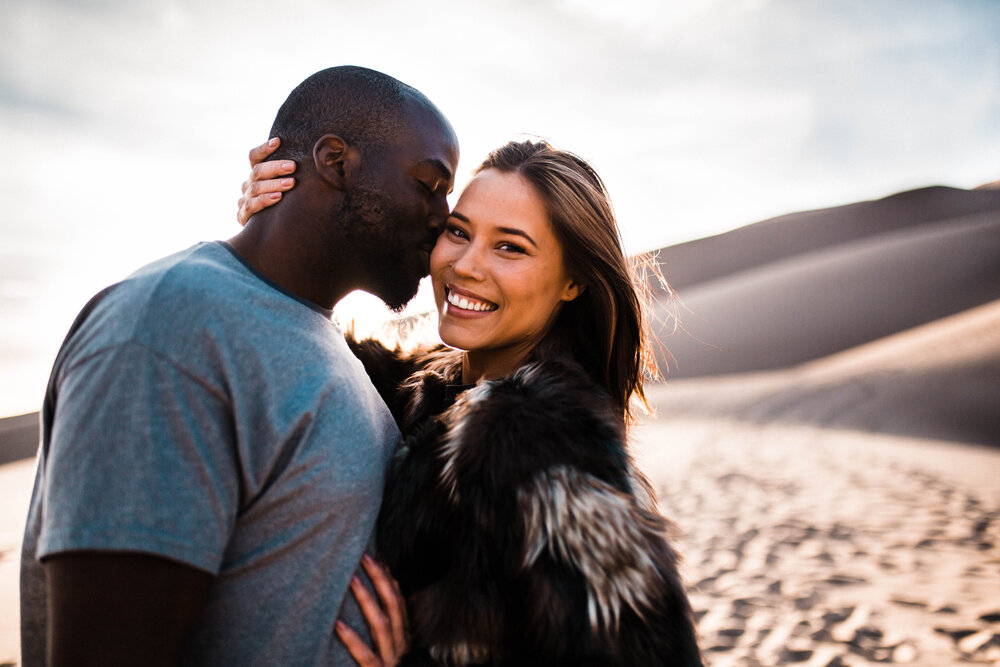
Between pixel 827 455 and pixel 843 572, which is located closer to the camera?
pixel 843 572

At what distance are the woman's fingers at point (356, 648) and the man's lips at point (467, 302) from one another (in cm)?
147

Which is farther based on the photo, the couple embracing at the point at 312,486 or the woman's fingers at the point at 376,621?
the woman's fingers at the point at 376,621

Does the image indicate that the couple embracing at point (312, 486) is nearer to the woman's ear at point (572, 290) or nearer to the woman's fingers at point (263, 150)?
the woman's fingers at point (263, 150)

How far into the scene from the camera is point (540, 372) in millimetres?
1884

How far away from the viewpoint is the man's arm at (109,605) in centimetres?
118

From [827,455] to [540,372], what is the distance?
35.3ft

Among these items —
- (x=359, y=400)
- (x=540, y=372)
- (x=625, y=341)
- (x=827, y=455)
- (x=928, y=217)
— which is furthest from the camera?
(x=928, y=217)

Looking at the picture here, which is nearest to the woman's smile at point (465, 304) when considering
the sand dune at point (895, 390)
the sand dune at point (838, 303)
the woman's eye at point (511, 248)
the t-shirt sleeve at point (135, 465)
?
the woman's eye at point (511, 248)

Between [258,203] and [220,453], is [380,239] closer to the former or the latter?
[258,203]

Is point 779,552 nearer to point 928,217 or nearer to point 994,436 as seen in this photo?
point 994,436

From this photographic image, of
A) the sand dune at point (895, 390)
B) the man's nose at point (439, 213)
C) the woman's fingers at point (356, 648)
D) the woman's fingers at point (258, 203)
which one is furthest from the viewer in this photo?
the sand dune at point (895, 390)

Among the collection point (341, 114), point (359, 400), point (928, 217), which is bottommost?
point (359, 400)

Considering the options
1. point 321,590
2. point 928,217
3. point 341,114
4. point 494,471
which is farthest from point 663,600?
point 928,217

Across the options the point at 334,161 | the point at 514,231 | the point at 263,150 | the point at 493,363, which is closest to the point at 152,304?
the point at 334,161
